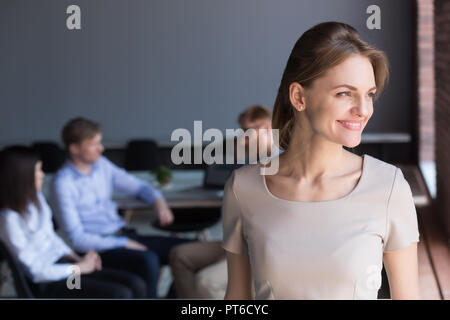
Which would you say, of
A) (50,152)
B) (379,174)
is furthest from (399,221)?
(50,152)

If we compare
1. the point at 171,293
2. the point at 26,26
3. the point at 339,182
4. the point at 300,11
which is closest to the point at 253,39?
the point at 300,11

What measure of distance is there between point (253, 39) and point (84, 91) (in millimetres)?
869

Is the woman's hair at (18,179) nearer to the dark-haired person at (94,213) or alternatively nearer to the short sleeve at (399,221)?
the dark-haired person at (94,213)

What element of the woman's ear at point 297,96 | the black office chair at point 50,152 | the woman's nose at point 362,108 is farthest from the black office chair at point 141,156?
the woman's nose at point 362,108

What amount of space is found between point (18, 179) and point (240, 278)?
5.44 feet

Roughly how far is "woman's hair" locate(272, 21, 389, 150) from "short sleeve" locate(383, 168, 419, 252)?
19cm

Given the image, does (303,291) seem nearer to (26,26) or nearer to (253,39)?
(253,39)

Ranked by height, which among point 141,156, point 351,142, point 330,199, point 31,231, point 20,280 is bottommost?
point 20,280

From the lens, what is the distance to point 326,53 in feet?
3.32

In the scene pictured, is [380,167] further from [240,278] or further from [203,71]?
[203,71]

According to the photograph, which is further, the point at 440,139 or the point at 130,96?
the point at 440,139

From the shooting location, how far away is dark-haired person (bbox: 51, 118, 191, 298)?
9.57 ft

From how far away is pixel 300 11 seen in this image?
1371 millimetres

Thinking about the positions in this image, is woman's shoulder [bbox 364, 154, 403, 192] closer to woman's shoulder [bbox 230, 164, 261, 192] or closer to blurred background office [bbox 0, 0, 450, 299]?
blurred background office [bbox 0, 0, 450, 299]
